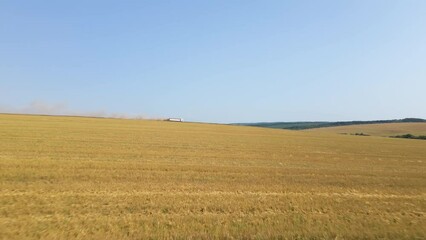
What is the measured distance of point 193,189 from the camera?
12.9 metres

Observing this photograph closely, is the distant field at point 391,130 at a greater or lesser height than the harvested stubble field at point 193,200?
greater

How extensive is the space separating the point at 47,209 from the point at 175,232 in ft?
11.7

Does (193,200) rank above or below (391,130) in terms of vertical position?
below

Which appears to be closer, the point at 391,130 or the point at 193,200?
the point at 193,200

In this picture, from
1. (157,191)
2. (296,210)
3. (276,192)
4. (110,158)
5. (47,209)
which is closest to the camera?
(47,209)

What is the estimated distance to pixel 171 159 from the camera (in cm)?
2033

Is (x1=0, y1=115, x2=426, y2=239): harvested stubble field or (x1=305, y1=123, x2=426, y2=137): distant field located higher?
(x1=305, y1=123, x2=426, y2=137): distant field

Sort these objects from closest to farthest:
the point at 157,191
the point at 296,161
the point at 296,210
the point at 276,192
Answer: the point at 296,210 → the point at 157,191 → the point at 276,192 → the point at 296,161

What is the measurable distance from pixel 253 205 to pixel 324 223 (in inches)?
84.7

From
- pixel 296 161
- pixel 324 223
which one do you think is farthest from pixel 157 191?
pixel 296 161

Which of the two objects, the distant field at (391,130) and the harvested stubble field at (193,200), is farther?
the distant field at (391,130)

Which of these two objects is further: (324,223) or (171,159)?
(171,159)

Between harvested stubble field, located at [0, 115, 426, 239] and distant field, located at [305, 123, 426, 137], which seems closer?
harvested stubble field, located at [0, 115, 426, 239]

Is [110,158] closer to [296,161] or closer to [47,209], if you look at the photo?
[47,209]
